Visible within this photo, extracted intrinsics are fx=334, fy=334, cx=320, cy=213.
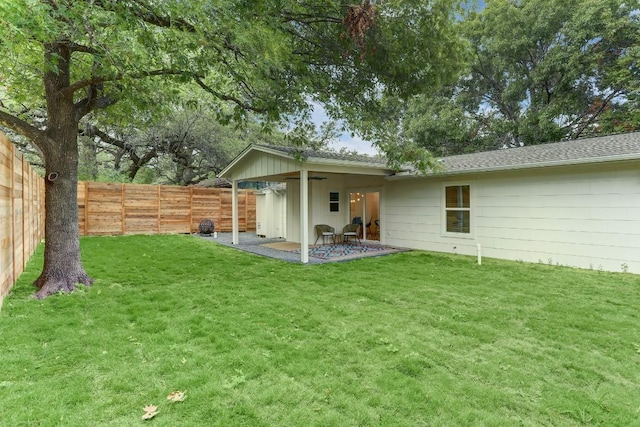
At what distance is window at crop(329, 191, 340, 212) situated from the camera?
473 inches

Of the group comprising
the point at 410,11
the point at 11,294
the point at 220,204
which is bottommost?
the point at 11,294

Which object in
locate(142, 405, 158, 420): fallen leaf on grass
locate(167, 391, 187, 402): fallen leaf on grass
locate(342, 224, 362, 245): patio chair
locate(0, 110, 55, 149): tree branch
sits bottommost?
locate(142, 405, 158, 420): fallen leaf on grass

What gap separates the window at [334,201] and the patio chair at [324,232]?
0.76 metres

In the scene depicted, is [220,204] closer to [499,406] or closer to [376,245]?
[376,245]

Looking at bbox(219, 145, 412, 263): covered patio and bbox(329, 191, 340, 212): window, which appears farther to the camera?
bbox(329, 191, 340, 212): window

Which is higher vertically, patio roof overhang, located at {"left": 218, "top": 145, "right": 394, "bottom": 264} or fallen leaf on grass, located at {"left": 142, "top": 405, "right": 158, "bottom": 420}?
patio roof overhang, located at {"left": 218, "top": 145, "right": 394, "bottom": 264}

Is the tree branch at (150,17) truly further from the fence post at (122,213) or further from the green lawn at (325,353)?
the fence post at (122,213)

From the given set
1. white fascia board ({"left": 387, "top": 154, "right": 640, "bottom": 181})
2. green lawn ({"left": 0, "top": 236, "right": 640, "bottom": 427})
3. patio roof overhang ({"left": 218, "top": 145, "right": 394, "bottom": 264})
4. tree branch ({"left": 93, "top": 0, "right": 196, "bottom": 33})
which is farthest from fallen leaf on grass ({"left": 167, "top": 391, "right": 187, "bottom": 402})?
white fascia board ({"left": 387, "top": 154, "right": 640, "bottom": 181})

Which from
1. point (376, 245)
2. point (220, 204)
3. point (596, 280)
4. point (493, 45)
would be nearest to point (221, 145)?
point (220, 204)

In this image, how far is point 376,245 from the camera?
1130cm

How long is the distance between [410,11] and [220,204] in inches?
459

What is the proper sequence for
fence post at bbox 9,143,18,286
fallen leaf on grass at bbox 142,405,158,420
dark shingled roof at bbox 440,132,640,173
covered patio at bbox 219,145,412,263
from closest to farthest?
fallen leaf on grass at bbox 142,405,158,420
fence post at bbox 9,143,18,286
dark shingled roof at bbox 440,132,640,173
covered patio at bbox 219,145,412,263

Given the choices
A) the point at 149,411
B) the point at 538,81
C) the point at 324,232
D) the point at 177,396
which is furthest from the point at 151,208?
the point at 538,81

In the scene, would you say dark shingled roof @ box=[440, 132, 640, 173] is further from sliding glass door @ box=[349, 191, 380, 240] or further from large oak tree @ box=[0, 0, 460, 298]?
sliding glass door @ box=[349, 191, 380, 240]
